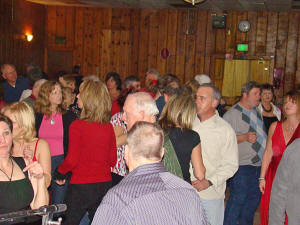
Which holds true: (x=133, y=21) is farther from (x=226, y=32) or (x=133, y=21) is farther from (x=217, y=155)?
(x=217, y=155)

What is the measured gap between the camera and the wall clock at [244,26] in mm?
11797

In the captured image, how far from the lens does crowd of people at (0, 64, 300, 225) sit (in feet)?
6.03

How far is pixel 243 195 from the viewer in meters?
4.71

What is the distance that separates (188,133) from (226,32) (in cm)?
939

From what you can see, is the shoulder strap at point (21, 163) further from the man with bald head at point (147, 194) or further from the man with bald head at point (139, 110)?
the man with bald head at point (147, 194)

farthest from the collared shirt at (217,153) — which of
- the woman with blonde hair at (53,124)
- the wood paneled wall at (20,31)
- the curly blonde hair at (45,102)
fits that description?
the wood paneled wall at (20,31)

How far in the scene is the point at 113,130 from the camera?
12.4 feet

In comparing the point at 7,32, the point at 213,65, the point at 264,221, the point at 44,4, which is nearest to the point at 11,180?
the point at 264,221

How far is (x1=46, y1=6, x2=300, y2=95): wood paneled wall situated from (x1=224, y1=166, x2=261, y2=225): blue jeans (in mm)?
7578

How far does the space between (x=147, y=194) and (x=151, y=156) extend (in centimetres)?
22

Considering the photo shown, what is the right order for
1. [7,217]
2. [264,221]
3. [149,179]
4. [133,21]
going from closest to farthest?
[7,217] → [149,179] → [264,221] → [133,21]

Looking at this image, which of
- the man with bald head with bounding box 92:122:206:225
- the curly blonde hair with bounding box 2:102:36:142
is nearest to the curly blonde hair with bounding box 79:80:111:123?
the curly blonde hair with bounding box 2:102:36:142

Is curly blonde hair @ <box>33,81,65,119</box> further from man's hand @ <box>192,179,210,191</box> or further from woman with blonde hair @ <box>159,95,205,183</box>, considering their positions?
man's hand @ <box>192,179,210,191</box>

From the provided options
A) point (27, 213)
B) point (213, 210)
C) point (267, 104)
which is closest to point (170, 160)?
point (213, 210)
